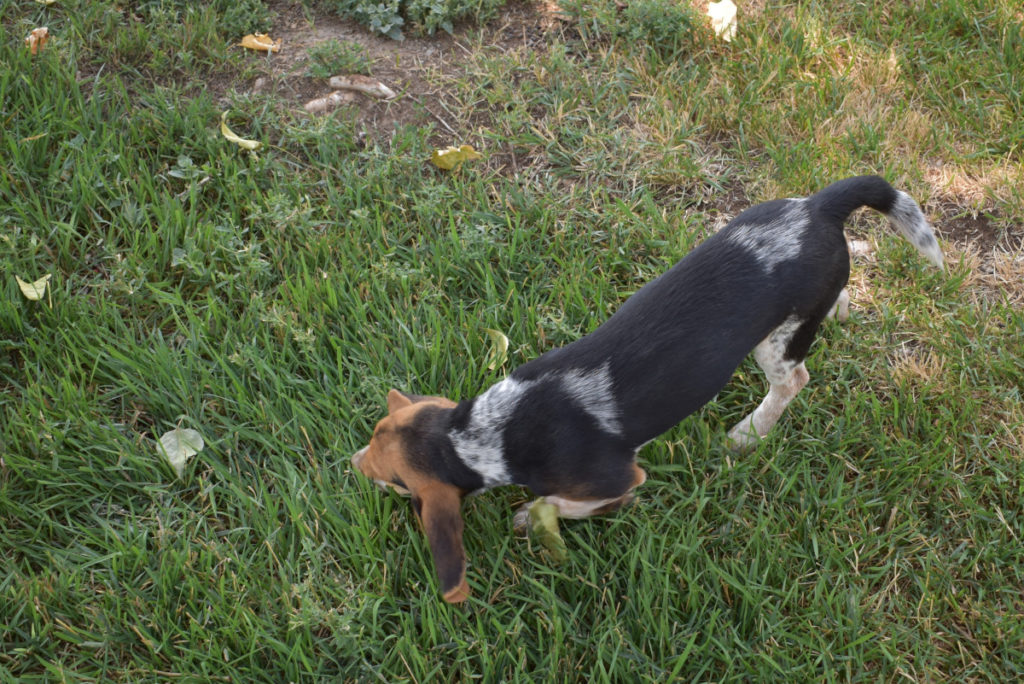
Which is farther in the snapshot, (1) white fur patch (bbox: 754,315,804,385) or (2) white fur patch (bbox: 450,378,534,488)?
(1) white fur patch (bbox: 754,315,804,385)

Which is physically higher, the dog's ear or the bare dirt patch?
the bare dirt patch

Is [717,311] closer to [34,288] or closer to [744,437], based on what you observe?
[744,437]

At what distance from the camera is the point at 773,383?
3.30m

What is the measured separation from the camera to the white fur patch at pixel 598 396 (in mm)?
2848

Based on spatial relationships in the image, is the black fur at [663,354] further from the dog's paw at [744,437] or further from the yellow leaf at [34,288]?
the yellow leaf at [34,288]

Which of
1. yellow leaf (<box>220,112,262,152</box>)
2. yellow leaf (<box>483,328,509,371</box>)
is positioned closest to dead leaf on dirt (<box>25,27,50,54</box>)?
yellow leaf (<box>220,112,262,152</box>)

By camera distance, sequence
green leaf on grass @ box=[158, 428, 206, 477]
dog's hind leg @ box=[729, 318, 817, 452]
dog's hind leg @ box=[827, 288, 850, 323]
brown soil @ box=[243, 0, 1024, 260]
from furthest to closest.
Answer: brown soil @ box=[243, 0, 1024, 260], dog's hind leg @ box=[827, 288, 850, 323], green leaf on grass @ box=[158, 428, 206, 477], dog's hind leg @ box=[729, 318, 817, 452]

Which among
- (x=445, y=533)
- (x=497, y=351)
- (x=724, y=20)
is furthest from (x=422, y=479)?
(x=724, y=20)

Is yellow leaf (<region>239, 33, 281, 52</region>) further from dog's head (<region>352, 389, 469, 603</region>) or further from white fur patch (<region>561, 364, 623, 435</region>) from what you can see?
white fur patch (<region>561, 364, 623, 435</region>)

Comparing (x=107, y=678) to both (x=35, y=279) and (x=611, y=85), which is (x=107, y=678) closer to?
(x=35, y=279)

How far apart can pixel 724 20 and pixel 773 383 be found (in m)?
2.47

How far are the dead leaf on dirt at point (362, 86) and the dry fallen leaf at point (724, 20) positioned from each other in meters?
1.86

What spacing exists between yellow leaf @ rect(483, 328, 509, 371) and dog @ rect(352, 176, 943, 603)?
0.49m

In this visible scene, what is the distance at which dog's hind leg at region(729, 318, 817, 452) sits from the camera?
122 inches
